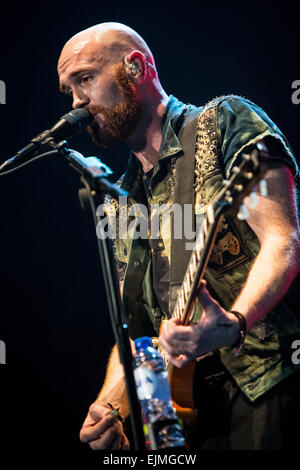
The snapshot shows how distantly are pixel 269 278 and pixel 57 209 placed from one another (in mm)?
2091

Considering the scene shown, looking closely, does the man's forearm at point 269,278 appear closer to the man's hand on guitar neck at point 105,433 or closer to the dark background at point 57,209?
the man's hand on guitar neck at point 105,433

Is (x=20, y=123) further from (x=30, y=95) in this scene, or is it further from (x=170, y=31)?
(x=170, y=31)

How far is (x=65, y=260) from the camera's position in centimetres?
319

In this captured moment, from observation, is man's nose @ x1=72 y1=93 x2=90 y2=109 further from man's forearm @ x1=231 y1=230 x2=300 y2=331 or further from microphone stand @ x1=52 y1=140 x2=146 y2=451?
man's forearm @ x1=231 y1=230 x2=300 y2=331

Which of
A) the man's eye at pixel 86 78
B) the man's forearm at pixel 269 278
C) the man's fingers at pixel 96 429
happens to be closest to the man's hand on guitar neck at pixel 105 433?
the man's fingers at pixel 96 429

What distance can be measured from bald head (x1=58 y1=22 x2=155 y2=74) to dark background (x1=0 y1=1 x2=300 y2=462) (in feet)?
2.80

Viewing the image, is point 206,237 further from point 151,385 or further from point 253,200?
point 151,385

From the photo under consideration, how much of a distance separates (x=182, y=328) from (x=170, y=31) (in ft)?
7.86

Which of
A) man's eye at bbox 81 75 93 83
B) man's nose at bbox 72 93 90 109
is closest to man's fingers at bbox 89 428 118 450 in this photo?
man's nose at bbox 72 93 90 109

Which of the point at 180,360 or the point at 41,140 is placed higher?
the point at 41,140

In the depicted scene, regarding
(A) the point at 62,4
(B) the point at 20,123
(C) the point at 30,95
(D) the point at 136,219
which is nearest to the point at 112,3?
(A) the point at 62,4

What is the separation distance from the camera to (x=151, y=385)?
4.65 feet

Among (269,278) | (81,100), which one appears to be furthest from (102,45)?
(269,278)

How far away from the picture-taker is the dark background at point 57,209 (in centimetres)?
290
